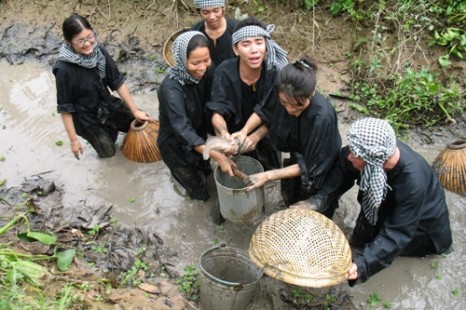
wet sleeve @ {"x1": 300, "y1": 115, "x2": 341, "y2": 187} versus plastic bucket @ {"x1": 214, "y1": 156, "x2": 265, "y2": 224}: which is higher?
wet sleeve @ {"x1": 300, "y1": 115, "x2": 341, "y2": 187}

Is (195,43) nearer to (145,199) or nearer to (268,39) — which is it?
(268,39)

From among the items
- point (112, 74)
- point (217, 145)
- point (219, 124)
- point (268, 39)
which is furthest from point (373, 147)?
point (112, 74)

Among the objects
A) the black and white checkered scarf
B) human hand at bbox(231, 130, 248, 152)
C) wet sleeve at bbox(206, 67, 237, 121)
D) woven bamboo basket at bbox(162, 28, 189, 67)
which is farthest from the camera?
woven bamboo basket at bbox(162, 28, 189, 67)

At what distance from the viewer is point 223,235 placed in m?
4.39

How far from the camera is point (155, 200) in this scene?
4785 mm

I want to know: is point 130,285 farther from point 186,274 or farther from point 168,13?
point 168,13

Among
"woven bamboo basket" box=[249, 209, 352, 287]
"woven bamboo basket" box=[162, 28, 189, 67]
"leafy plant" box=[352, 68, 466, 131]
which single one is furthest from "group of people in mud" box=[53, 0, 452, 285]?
"leafy plant" box=[352, 68, 466, 131]

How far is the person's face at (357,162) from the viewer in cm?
320

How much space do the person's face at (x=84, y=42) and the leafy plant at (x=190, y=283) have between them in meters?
2.20

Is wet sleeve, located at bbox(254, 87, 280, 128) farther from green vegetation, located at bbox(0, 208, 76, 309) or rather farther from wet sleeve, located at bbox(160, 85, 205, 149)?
green vegetation, located at bbox(0, 208, 76, 309)

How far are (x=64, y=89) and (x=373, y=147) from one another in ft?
9.85

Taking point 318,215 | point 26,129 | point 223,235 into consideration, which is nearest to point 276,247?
point 318,215

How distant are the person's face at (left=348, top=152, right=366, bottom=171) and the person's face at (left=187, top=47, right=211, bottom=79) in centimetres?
137

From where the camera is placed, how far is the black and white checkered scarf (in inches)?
171
